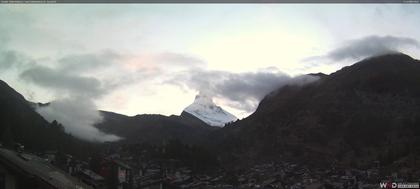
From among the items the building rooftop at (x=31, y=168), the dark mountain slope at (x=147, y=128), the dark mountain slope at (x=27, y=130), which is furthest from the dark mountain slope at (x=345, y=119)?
the building rooftop at (x=31, y=168)

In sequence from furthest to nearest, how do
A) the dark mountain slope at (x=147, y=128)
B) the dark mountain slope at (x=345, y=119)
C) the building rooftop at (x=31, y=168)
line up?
1. the dark mountain slope at (x=147, y=128)
2. the dark mountain slope at (x=345, y=119)
3. the building rooftop at (x=31, y=168)

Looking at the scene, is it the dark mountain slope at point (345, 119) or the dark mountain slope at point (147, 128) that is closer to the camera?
the dark mountain slope at point (345, 119)

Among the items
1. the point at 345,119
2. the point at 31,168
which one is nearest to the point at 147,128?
the point at 345,119

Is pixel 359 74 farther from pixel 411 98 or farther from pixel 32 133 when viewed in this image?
pixel 32 133

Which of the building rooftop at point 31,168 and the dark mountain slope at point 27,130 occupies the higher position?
the dark mountain slope at point 27,130

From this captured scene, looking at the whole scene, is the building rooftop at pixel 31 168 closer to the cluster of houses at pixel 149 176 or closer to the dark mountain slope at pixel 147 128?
the cluster of houses at pixel 149 176

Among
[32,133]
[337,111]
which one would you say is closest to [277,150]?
[337,111]

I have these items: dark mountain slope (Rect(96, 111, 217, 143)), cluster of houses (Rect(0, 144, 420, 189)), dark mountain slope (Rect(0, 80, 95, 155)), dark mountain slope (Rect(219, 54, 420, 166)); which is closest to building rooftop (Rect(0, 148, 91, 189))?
cluster of houses (Rect(0, 144, 420, 189))
